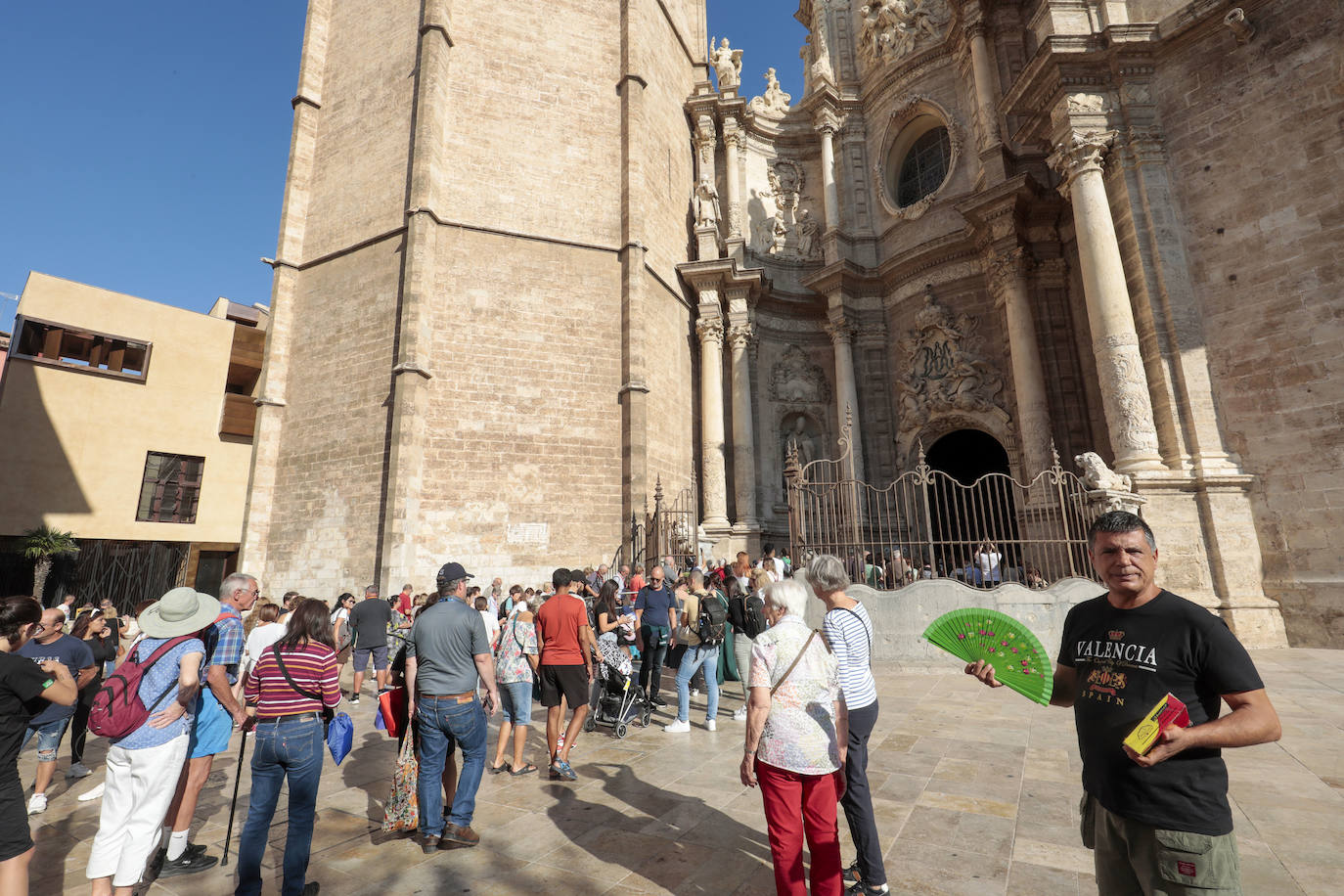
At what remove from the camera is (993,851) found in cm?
322

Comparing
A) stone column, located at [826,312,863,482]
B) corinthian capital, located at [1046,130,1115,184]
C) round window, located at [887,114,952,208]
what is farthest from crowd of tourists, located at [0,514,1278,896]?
round window, located at [887,114,952,208]

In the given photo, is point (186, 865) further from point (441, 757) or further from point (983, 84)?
point (983, 84)

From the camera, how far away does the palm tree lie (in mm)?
14461

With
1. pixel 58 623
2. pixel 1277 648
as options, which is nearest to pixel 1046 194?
pixel 1277 648

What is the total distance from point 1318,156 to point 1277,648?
6854 millimetres

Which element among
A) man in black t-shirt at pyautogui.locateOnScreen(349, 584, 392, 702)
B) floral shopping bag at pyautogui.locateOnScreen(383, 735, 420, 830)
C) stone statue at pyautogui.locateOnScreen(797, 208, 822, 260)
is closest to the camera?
floral shopping bag at pyautogui.locateOnScreen(383, 735, 420, 830)

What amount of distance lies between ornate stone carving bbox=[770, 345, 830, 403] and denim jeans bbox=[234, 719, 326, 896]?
1509 cm

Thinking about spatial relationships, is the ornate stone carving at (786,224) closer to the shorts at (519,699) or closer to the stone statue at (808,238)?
the stone statue at (808,238)

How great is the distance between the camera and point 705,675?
241 inches

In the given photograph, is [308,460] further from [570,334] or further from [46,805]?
[46,805]

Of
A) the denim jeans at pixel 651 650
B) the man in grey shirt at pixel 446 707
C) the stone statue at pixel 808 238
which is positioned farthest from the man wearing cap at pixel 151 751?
the stone statue at pixel 808 238

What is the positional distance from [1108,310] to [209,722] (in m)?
Answer: 11.8

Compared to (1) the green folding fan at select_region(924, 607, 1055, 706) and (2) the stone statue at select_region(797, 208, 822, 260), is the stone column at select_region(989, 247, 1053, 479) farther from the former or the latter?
(1) the green folding fan at select_region(924, 607, 1055, 706)

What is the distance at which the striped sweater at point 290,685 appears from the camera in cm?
302
